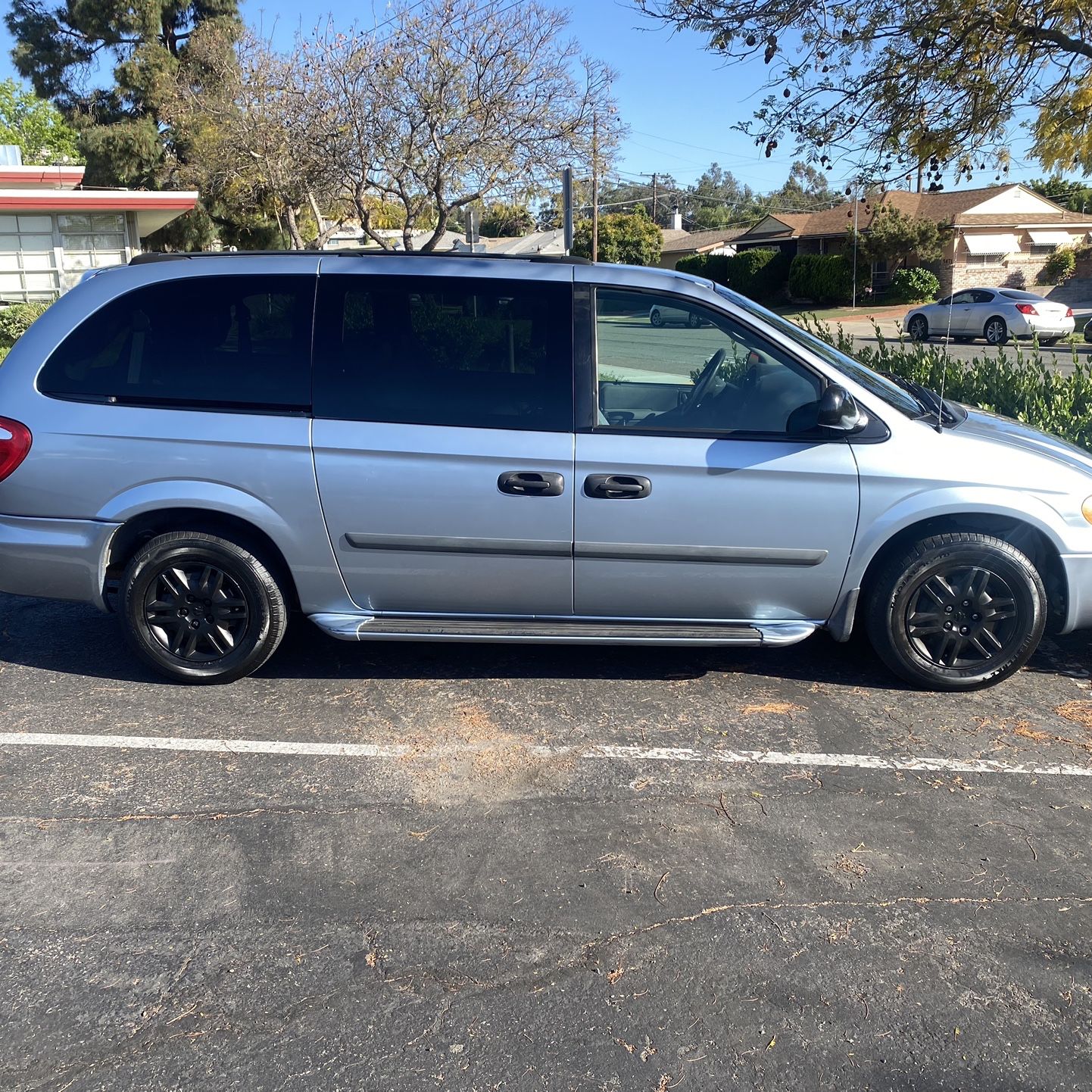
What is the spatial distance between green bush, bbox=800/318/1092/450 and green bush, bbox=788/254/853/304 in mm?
35330

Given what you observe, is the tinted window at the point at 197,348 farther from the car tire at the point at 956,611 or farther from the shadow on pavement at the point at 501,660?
the car tire at the point at 956,611

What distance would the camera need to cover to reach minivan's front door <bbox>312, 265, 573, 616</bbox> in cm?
446

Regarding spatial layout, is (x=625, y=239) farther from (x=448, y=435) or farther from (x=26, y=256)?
(x=448, y=435)

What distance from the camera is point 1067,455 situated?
481 centimetres

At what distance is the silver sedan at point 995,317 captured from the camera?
26.2 m

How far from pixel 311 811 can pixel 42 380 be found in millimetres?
2363

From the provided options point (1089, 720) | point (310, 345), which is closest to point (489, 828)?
point (310, 345)

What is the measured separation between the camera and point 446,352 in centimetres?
459

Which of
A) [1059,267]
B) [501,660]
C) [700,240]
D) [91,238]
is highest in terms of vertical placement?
[700,240]

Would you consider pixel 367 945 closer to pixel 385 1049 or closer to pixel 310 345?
pixel 385 1049

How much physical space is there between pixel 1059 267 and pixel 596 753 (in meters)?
49.4

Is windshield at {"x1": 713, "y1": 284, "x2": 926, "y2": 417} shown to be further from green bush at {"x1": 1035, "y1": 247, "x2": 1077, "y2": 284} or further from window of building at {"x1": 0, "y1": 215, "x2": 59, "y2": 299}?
green bush at {"x1": 1035, "y1": 247, "x2": 1077, "y2": 284}

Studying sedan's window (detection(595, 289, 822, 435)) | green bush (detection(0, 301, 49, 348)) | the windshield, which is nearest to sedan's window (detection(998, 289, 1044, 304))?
green bush (detection(0, 301, 49, 348))

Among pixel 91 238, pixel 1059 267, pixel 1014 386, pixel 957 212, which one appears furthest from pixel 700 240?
pixel 1014 386
